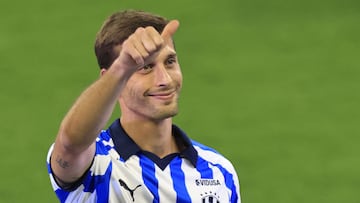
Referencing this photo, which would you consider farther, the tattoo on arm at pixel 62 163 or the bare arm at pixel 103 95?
the tattoo on arm at pixel 62 163

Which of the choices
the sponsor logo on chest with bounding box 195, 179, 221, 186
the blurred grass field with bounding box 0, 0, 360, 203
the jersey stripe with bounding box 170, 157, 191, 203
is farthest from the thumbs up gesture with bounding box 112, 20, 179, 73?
the blurred grass field with bounding box 0, 0, 360, 203

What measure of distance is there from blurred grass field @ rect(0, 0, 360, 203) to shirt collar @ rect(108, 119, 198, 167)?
2.68 metres

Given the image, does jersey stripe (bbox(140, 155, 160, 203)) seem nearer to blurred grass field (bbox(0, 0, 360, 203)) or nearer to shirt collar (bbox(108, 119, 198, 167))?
shirt collar (bbox(108, 119, 198, 167))

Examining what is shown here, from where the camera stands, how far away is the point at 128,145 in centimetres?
409

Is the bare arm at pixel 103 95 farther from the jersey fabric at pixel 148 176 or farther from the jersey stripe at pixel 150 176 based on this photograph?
the jersey stripe at pixel 150 176

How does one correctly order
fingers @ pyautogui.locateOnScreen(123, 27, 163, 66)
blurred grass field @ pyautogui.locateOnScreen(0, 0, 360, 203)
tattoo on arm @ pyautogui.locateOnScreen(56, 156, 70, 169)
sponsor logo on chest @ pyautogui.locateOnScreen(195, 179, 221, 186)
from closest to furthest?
fingers @ pyautogui.locateOnScreen(123, 27, 163, 66) < tattoo on arm @ pyautogui.locateOnScreen(56, 156, 70, 169) < sponsor logo on chest @ pyautogui.locateOnScreen(195, 179, 221, 186) < blurred grass field @ pyautogui.locateOnScreen(0, 0, 360, 203)

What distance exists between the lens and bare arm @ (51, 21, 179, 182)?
10.7 ft

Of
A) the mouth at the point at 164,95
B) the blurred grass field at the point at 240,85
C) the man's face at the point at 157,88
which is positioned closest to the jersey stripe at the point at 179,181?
the man's face at the point at 157,88

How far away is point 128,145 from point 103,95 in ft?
2.42

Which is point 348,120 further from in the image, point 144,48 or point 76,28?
point 144,48

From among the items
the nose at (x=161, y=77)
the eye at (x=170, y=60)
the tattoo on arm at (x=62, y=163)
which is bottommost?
the tattoo on arm at (x=62, y=163)

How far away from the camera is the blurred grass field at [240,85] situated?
7188mm

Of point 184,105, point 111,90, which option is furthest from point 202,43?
point 111,90

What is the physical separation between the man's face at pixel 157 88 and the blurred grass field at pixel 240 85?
304 cm
